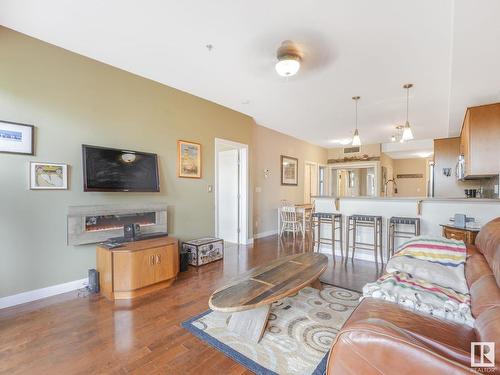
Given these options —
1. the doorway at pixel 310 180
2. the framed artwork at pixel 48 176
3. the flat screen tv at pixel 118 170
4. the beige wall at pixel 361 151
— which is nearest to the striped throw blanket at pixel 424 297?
the flat screen tv at pixel 118 170

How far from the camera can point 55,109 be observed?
2668 millimetres

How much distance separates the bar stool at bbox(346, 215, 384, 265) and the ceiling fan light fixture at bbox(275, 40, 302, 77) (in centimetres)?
254

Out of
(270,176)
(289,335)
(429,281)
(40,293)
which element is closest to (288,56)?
(429,281)

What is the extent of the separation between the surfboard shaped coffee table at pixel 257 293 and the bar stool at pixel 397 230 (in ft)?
6.05

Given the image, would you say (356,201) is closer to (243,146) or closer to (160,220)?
(243,146)

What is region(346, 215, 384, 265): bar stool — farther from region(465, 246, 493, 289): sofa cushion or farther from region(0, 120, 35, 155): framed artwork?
region(0, 120, 35, 155): framed artwork

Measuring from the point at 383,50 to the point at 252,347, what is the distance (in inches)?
124

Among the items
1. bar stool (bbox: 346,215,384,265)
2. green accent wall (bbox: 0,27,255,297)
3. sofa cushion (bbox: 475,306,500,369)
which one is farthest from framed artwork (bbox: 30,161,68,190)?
bar stool (bbox: 346,215,384,265)

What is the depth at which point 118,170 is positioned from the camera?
3080 millimetres

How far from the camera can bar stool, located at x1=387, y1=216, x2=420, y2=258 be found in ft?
11.5

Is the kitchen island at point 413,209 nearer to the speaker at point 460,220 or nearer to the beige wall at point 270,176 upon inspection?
the speaker at point 460,220

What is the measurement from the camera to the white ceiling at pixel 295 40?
202 cm

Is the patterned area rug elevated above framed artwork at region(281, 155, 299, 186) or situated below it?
below

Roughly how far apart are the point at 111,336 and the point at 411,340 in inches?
82.6
